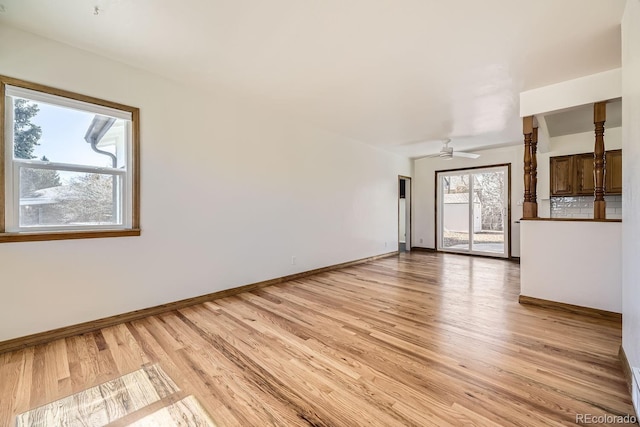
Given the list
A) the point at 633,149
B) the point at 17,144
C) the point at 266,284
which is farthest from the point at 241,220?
the point at 633,149

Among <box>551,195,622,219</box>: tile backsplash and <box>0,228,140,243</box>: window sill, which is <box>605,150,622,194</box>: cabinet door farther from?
<box>0,228,140,243</box>: window sill

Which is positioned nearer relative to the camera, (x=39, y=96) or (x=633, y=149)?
(x=633, y=149)

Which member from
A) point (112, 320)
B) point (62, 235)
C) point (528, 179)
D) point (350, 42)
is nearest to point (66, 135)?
point (62, 235)

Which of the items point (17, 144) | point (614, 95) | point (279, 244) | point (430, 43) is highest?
point (430, 43)

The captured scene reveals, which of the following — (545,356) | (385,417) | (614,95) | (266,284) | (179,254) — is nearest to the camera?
(385,417)

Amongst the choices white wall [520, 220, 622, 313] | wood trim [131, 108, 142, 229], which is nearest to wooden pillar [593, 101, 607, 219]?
white wall [520, 220, 622, 313]

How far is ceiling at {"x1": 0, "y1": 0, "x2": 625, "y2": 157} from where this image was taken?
6.33ft

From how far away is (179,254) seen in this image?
308 centimetres

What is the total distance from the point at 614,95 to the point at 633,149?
1663 millimetres

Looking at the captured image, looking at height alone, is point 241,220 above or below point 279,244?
above

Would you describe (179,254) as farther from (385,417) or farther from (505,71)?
(505,71)

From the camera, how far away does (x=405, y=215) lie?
7.72m

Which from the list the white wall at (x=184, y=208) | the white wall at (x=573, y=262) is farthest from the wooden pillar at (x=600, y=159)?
the white wall at (x=184, y=208)

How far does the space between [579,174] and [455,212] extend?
241 cm
